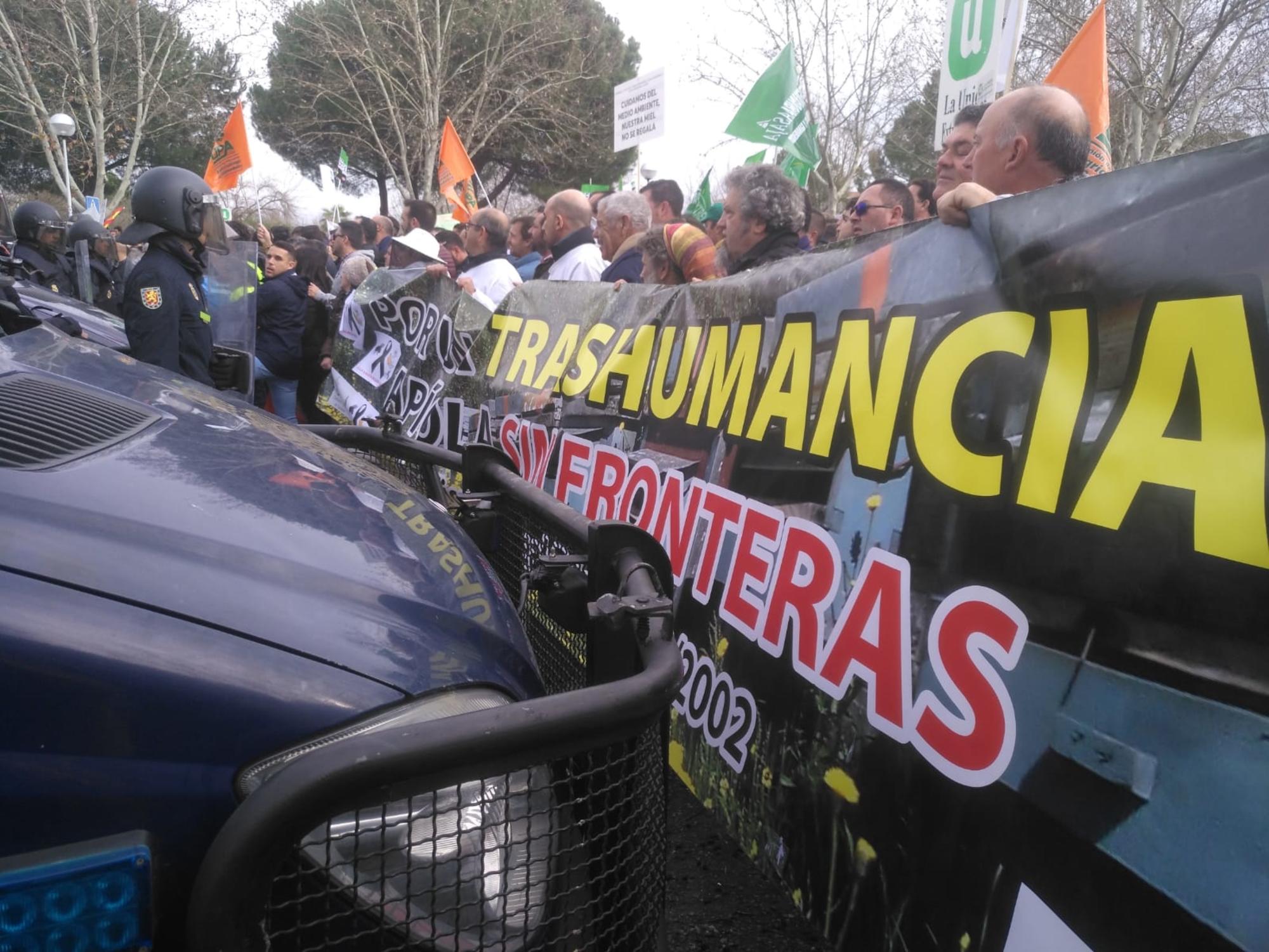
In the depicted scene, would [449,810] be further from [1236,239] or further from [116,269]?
[116,269]

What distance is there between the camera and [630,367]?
121 inches

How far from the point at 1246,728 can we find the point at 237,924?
4.21ft

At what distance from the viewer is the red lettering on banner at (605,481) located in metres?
2.97

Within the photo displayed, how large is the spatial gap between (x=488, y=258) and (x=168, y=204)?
210 cm

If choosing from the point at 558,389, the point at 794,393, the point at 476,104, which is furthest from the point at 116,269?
the point at 476,104

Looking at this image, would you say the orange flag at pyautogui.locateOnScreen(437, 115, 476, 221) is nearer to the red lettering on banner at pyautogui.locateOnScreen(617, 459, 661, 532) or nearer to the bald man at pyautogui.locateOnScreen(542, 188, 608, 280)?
the bald man at pyautogui.locateOnScreen(542, 188, 608, 280)

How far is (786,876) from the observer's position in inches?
83.3

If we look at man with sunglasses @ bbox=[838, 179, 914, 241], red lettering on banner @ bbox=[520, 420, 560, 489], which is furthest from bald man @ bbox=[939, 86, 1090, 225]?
man with sunglasses @ bbox=[838, 179, 914, 241]

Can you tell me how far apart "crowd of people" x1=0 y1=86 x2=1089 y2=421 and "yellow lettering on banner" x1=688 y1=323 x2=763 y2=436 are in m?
0.32

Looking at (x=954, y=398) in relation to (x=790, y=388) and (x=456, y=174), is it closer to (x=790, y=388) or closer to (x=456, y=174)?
(x=790, y=388)

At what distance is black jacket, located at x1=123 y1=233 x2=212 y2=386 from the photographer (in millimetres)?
4324

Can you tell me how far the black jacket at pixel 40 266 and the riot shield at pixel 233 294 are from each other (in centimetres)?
425

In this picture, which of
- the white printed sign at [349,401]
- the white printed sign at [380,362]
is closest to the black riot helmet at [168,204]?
the white printed sign at [380,362]

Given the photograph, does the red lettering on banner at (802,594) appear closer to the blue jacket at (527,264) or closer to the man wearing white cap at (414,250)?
the blue jacket at (527,264)
